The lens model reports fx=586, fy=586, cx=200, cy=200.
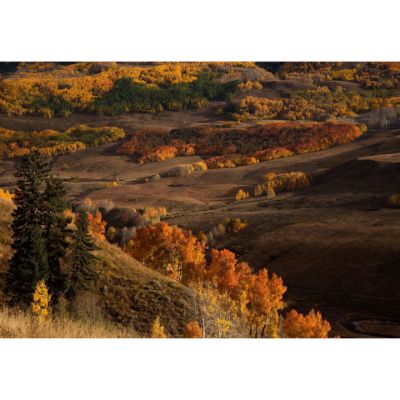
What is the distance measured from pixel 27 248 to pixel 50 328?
1.52m

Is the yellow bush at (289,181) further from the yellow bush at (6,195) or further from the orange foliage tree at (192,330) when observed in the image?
the yellow bush at (6,195)

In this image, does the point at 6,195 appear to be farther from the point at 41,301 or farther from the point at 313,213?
the point at 313,213

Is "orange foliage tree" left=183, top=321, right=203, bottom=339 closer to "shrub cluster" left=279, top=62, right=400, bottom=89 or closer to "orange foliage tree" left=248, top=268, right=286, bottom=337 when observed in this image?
"orange foliage tree" left=248, top=268, right=286, bottom=337

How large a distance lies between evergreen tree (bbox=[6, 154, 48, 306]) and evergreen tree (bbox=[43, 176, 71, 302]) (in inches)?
4.8

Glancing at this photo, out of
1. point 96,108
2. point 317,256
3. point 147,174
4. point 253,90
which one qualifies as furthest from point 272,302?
point 96,108

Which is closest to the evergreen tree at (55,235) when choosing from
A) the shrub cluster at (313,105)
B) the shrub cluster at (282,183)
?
the shrub cluster at (282,183)

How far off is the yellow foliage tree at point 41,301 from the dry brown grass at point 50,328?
10 centimetres

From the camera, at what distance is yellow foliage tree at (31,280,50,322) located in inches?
382

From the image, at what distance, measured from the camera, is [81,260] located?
414 inches

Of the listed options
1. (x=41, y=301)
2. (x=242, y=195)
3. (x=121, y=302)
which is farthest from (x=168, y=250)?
(x=41, y=301)

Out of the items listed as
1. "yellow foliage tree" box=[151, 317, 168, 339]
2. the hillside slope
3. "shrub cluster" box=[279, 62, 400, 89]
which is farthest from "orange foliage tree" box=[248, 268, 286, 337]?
"shrub cluster" box=[279, 62, 400, 89]

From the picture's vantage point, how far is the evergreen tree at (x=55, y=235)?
33.0ft

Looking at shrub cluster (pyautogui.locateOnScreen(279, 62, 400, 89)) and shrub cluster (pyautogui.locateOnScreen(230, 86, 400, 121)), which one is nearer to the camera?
shrub cluster (pyautogui.locateOnScreen(279, 62, 400, 89))
